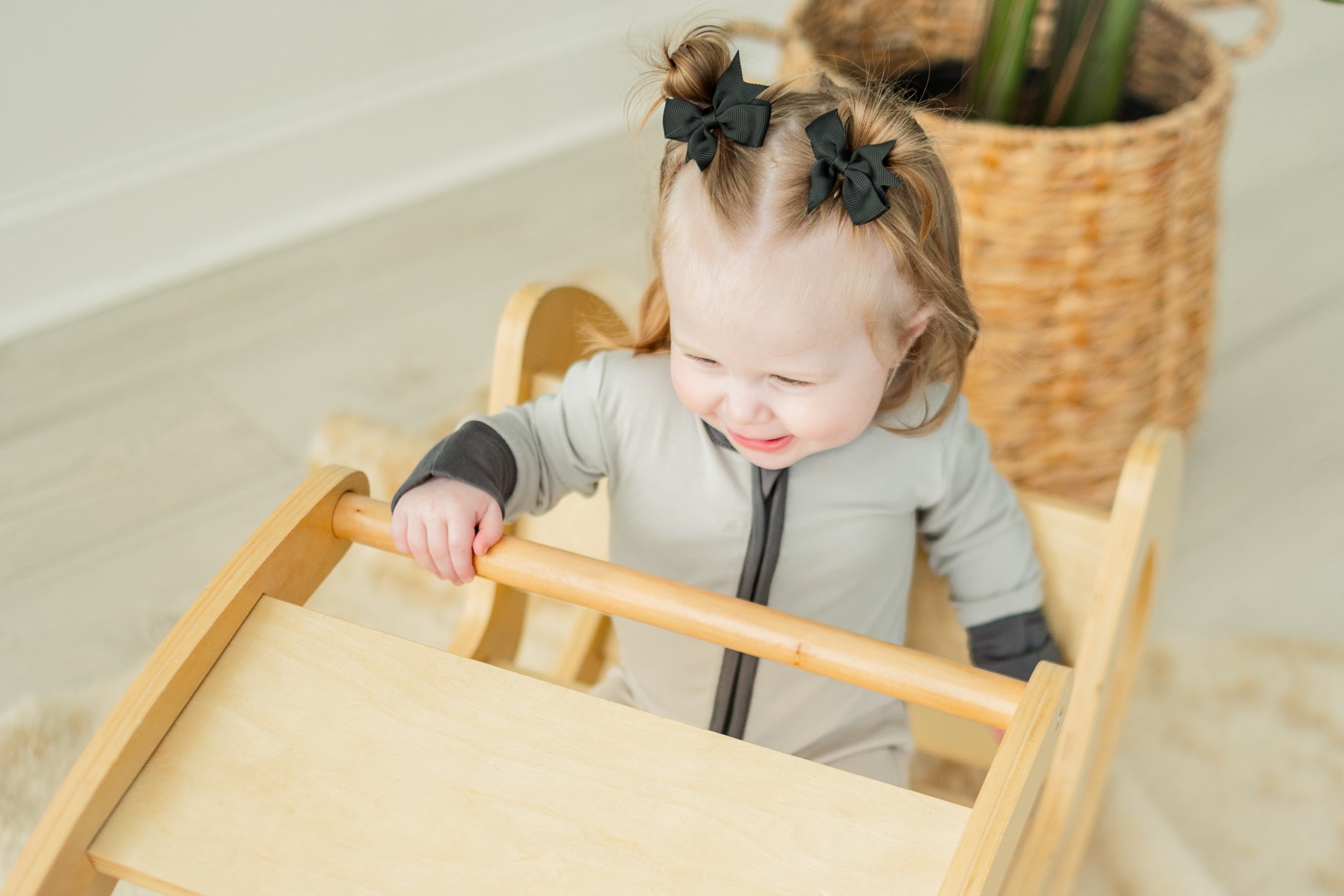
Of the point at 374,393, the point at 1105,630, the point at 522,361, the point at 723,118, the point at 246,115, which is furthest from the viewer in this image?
the point at 246,115

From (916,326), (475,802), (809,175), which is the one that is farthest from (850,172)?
(475,802)

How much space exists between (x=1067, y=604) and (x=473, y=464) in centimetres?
40

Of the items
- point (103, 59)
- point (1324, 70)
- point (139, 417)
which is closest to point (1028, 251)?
point (139, 417)

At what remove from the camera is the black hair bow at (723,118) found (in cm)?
60

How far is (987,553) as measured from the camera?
0.75 meters

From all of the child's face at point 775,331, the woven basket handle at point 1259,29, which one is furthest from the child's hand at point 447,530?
the woven basket handle at point 1259,29

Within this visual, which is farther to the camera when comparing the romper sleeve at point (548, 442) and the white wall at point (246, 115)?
the white wall at point (246, 115)

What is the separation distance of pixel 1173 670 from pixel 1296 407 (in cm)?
53

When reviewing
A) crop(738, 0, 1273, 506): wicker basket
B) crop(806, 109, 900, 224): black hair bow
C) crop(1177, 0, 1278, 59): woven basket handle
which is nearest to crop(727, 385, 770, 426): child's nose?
crop(806, 109, 900, 224): black hair bow

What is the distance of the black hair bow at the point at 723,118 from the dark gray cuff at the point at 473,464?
205 millimetres

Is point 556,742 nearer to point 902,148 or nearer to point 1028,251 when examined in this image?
point 902,148

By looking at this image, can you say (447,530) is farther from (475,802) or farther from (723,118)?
(723,118)

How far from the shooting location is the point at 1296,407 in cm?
149

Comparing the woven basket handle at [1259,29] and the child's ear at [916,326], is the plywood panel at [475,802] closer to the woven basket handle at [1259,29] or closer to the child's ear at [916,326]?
the child's ear at [916,326]
